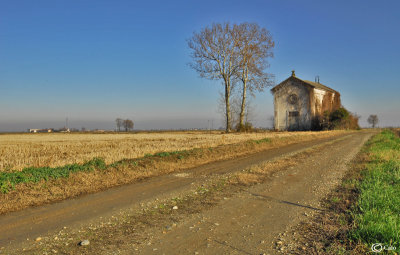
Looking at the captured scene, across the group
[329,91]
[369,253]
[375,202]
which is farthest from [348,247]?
[329,91]

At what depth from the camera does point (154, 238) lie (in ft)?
16.3

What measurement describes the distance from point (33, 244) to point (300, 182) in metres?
7.73

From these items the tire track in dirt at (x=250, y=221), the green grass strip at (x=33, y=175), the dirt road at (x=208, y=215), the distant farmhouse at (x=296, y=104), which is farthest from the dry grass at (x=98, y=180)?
the distant farmhouse at (x=296, y=104)

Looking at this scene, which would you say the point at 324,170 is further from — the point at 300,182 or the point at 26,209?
the point at 26,209

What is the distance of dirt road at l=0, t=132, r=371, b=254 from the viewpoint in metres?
4.73

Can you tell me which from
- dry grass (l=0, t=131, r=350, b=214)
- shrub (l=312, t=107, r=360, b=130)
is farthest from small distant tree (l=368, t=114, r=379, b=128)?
dry grass (l=0, t=131, r=350, b=214)

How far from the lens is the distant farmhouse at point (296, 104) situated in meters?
50.2

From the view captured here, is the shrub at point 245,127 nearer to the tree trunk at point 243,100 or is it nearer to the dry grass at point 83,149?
the tree trunk at point 243,100

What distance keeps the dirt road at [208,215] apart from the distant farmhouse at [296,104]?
4298 cm

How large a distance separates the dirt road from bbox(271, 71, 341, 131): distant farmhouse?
42978mm

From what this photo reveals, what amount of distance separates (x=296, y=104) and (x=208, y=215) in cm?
4836

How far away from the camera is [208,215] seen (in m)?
6.18

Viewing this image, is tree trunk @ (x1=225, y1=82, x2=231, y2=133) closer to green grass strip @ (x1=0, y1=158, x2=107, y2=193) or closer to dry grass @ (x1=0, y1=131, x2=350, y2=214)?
dry grass @ (x1=0, y1=131, x2=350, y2=214)

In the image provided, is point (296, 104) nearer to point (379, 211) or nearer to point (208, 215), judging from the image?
point (379, 211)
